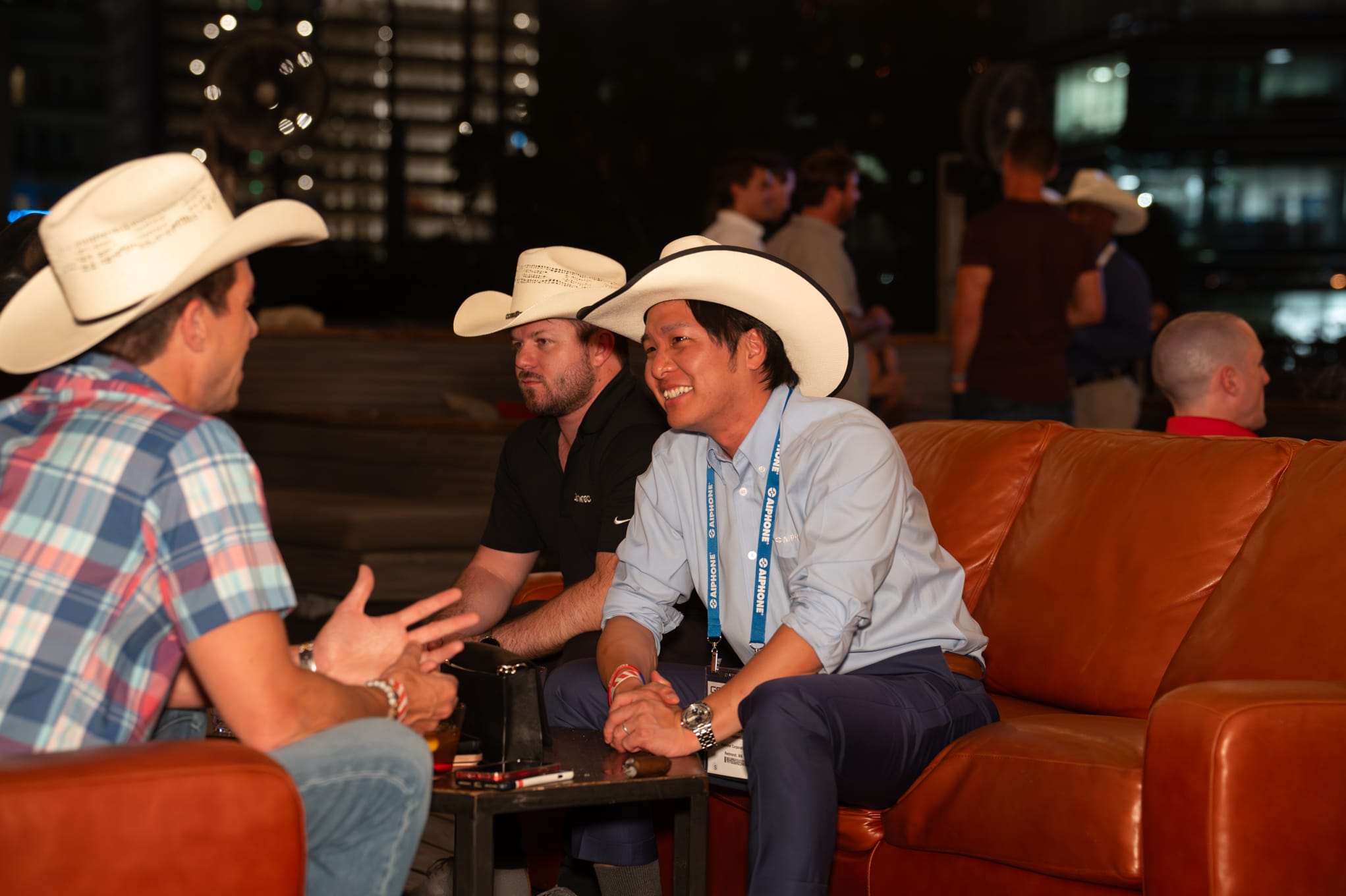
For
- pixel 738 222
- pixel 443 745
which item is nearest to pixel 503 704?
pixel 443 745

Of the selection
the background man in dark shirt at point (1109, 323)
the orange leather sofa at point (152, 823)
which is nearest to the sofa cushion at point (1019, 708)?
the orange leather sofa at point (152, 823)

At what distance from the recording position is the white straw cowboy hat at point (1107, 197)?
5.60 m

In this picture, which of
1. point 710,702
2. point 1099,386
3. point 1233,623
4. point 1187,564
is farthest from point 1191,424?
point 1099,386

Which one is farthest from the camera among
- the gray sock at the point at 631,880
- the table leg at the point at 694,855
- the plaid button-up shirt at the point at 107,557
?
the gray sock at the point at 631,880

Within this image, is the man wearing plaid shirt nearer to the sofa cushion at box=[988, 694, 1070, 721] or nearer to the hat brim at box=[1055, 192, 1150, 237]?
the sofa cushion at box=[988, 694, 1070, 721]

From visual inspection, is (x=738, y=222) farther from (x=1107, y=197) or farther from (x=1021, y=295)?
(x=1107, y=197)

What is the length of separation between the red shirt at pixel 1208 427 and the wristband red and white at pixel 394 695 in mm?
2198

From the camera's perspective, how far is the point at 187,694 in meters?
2.13

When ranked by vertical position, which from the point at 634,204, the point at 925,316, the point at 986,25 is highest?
the point at 986,25

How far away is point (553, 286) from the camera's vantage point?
322 centimetres

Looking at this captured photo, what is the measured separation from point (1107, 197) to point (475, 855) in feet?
14.5

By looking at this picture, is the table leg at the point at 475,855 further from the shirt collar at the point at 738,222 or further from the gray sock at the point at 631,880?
the shirt collar at the point at 738,222

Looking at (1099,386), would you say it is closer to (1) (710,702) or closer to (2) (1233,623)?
(2) (1233,623)

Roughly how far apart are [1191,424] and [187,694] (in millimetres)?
2507
